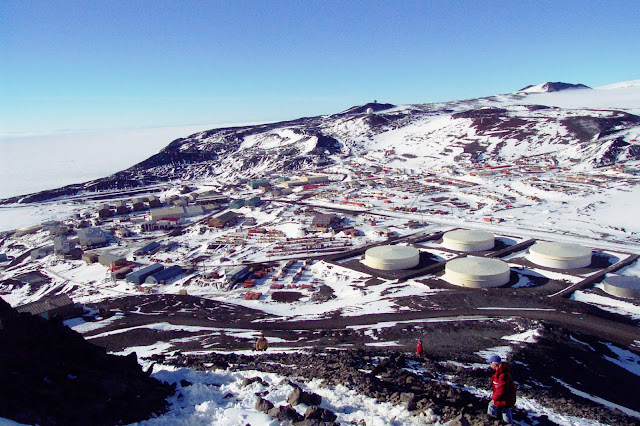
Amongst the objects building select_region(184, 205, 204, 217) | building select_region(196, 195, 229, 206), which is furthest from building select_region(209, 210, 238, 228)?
building select_region(196, 195, 229, 206)

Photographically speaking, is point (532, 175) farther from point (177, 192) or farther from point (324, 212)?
point (177, 192)

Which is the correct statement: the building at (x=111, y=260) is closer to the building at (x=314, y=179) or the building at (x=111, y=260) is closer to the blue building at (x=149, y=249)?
the blue building at (x=149, y=249)

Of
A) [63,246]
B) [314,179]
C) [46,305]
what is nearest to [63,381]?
[46,305]

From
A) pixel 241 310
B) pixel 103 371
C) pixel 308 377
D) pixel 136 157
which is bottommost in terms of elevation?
pixel 241 310

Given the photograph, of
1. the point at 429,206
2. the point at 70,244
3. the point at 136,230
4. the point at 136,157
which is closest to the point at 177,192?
the point at 136,230

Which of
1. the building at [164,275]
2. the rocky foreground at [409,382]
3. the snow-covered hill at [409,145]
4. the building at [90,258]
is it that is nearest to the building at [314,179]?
the snow-covered hill at [409,145]

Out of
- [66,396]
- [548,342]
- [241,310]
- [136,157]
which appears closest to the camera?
[66,396]
